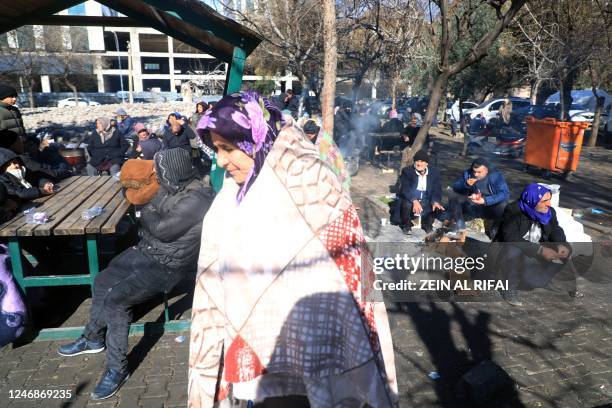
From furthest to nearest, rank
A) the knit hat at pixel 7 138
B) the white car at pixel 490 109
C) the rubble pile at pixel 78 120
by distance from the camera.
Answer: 1. the white car at pixel 490 109
2. the rubble pile at pixel 78 120
3. the knit hat at pixel 7 138

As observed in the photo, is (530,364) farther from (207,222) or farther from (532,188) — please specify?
(207,222)

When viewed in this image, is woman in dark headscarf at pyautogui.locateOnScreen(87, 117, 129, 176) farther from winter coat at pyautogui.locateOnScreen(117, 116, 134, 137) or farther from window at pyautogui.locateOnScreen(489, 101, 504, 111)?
window at pyautogui.locateOnScreen(489, 101, 504, 111)

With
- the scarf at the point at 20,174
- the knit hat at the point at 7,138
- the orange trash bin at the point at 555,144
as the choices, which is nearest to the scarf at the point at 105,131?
the knit hat at the point at 7,138

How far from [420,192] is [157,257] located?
4253mm

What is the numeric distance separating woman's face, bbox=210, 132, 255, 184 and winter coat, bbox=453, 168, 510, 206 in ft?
18.4

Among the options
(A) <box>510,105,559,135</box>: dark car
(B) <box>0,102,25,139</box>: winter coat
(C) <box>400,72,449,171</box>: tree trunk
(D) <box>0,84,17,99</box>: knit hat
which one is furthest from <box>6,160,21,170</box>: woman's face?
(A) <box>510,105,559,135</box>: dark car

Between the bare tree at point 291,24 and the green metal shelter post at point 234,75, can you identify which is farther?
the bare tree at point 291,24

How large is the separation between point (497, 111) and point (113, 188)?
2405 centimetres

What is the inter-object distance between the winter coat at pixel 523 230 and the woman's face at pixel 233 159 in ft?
13.7

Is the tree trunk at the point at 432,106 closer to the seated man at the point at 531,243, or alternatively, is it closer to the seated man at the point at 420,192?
the seated man at the point at 420,192

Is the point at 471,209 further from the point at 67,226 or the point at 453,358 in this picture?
the point at 67,226

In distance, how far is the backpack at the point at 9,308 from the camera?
387 cm

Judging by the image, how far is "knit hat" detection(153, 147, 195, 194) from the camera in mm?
3426

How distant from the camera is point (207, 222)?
1.88m
